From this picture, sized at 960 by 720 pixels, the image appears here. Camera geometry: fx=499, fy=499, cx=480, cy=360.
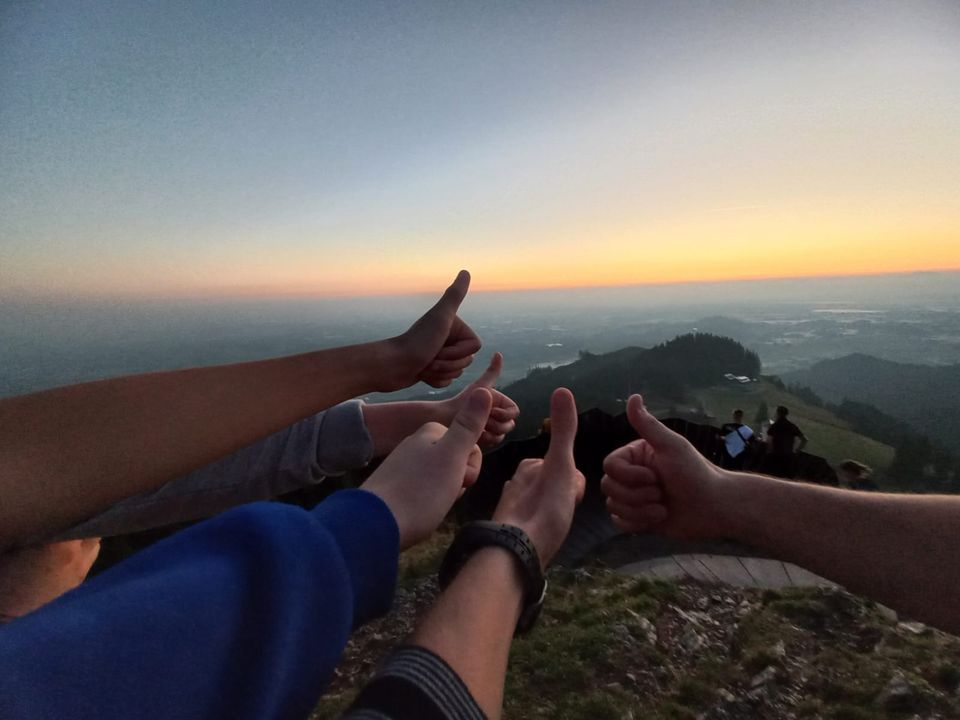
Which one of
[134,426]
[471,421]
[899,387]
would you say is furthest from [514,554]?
[899,387]

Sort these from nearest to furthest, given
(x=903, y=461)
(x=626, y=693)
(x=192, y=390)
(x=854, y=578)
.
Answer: (x=192, y=390) → (x=854, y=578) → (x=626, y=693) → (x=903, y=461)

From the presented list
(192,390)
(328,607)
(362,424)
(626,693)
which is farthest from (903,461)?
(192,390)

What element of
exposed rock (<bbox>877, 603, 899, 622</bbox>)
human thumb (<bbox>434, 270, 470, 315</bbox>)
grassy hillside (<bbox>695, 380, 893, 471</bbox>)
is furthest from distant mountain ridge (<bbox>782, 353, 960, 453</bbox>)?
human thumb (<bbox>434, 270, 470, 315</bbox>)

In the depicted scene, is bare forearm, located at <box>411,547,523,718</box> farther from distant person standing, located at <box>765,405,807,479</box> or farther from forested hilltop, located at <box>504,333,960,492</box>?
distant person standing, located at <box>765,405,807,479</box>

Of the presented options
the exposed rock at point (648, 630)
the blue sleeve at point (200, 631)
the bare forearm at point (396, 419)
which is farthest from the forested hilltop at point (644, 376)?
the exposed rock at point (648, 630)

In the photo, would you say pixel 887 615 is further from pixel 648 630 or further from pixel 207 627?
pixel 207 627

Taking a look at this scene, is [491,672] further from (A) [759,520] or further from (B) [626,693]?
(B) [626,693]
